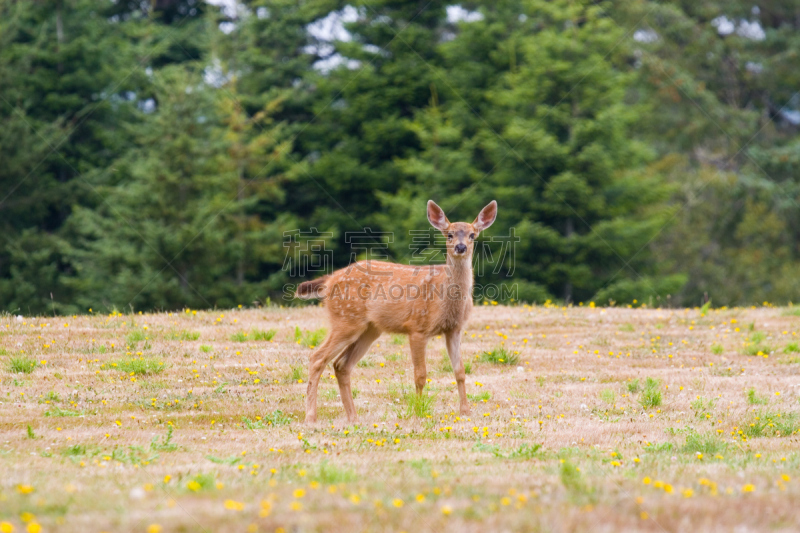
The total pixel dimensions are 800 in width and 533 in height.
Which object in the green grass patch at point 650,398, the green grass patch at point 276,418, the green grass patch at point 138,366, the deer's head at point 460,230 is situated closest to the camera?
the green grass patch at point 276,418

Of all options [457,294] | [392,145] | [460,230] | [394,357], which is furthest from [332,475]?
[392,145]

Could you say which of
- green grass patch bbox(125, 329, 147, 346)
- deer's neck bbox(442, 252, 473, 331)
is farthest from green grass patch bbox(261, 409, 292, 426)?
green grass patch bbox(125, 329, 147, 346)

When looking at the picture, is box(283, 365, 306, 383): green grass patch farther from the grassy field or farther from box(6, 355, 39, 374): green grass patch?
box(6, 355, 39, 374): green grass patch

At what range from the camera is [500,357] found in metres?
11.3

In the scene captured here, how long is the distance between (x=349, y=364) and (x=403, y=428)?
1356mm

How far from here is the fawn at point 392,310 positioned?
8.95m

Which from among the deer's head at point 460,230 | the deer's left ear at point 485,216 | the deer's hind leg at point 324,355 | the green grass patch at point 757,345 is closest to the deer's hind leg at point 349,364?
the deer's hind leg at point 324,355

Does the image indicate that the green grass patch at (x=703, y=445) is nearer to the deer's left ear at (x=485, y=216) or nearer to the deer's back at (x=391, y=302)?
the deer's back at (x=391, y=302)

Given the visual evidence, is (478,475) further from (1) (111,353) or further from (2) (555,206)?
(2) (555,206)

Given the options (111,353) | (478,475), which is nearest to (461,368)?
(478,475)

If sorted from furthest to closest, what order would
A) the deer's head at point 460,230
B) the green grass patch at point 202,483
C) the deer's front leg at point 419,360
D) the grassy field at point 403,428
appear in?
the deer's head at point 460,230
the deer's front leg at point 419,360
the green grass patch at point 202,483
the grassy field at point 403,428

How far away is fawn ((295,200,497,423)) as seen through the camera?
895 centimetres

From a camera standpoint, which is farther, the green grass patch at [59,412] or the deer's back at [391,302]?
the deer's back at [391,302]

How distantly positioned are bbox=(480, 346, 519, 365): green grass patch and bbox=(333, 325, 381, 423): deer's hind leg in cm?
251
